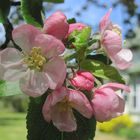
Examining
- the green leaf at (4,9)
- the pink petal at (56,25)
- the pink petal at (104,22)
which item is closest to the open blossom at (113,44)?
the pink petal at (104,22)

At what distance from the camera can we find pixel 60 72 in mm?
1084

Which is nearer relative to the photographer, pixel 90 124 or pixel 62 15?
pixel 62 15

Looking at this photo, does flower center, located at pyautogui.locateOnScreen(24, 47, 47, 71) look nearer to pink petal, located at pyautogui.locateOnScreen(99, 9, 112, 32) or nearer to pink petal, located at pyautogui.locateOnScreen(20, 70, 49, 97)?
pink petal, located at pyautogui.locateOnScreen(20, 70, 49, 97)

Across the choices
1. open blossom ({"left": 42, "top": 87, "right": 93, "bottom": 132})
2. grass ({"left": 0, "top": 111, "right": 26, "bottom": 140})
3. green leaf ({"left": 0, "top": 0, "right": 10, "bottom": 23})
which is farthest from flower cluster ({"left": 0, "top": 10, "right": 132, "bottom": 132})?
grass ({"left": 0, "top": 111, "right": 26, "bottom": 140})

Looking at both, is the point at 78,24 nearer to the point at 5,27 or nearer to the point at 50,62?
the point at 50,62

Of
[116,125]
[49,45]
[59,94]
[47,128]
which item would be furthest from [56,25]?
[116,125]

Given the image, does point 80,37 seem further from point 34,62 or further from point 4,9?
point 4,9

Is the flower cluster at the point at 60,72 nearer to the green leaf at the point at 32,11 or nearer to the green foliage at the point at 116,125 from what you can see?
the green leaf at the point at 32,11

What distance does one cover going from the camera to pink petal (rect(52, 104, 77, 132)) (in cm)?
112

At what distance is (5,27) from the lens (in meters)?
1.55

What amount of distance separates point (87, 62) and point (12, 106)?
3208 centimetres

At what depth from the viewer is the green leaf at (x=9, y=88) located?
45.2 inches

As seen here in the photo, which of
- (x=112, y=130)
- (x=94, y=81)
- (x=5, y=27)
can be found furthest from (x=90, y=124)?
(x=112, y=130)

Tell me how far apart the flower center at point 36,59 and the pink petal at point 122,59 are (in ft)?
0.59
